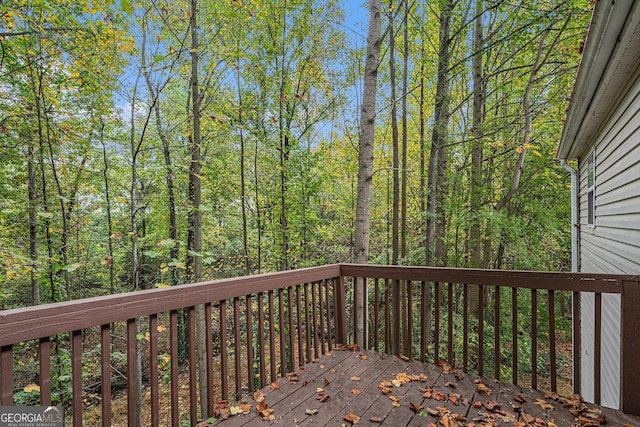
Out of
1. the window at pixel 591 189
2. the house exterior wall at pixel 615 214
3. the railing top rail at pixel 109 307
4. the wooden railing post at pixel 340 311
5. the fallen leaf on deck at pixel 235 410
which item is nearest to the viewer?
the railing top rail at pixel 109 307

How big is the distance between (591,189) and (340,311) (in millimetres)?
3993

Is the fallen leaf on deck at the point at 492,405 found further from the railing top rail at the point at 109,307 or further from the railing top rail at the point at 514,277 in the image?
the railing top rail at the point at 109,307

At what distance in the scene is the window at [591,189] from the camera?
13.2 feet

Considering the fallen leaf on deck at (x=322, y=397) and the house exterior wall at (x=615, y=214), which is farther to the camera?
the house exterior wall at (x=615, y=214)

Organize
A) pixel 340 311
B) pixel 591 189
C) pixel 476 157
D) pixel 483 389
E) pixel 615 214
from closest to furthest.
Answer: pixel 483 389 → pixel 615 214 → pixel 340 311 → pixel 591 189 → pixel 476 157

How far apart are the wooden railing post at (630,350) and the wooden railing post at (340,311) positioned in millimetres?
2112

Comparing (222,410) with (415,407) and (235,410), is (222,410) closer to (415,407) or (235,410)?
(235,410)

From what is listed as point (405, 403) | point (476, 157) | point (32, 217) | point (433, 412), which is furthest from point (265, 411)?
point (476, 157)

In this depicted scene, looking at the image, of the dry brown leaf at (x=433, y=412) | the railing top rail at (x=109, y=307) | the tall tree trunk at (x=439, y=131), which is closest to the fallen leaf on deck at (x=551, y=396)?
the dry brown leaf at (x=433, y=412)

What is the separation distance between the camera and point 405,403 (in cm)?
207

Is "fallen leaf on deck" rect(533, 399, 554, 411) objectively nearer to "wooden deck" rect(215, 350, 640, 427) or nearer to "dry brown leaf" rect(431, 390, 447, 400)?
"wooden deck" rect(215, 350, 640, 427)

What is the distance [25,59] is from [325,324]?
5.32m

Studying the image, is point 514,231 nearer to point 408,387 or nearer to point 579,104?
point 579,104

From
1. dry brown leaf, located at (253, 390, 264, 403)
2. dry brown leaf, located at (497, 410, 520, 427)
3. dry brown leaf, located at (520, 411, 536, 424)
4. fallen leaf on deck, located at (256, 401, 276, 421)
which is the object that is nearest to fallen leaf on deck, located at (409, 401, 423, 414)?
dry brown leaf, located at (497, 410, 520, 427)
